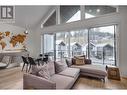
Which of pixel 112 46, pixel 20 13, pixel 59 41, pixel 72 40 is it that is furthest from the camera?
pixel 59 41

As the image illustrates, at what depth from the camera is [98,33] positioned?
499 cm

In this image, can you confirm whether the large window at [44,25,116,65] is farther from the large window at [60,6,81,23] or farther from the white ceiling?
the white ceiling

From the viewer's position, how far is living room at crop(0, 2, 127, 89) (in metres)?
3.71

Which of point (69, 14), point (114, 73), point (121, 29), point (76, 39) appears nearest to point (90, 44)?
point (76, 39)

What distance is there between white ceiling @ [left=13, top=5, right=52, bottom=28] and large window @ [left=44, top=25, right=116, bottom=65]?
146 cm

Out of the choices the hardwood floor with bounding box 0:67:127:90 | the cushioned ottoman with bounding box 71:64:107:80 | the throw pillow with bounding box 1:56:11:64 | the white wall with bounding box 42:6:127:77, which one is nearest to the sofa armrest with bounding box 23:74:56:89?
the hardwood floor with bounding box 0:67:127:90

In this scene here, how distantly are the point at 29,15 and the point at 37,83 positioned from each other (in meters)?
4.85

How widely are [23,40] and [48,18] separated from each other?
A: 208cm

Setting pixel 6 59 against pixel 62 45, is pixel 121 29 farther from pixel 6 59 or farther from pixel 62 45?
pixel 6 59

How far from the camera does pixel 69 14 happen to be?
5.92 m

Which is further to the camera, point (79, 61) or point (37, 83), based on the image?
point (79, 61)

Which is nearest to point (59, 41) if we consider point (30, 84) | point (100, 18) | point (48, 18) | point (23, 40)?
point (48, 18)
